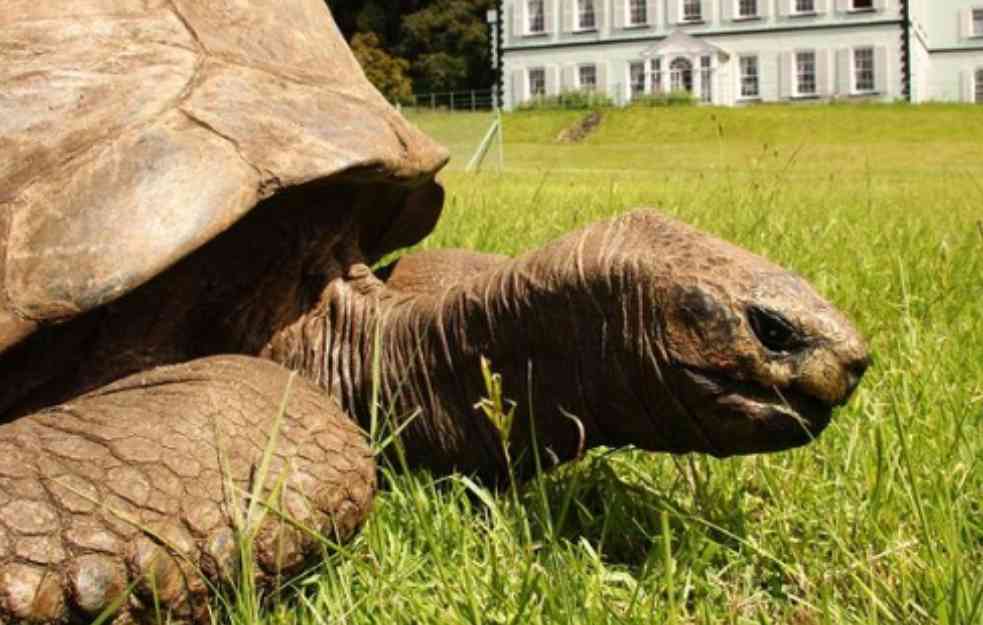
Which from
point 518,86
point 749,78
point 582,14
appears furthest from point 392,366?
point 582,14

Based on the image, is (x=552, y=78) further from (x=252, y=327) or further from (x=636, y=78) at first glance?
(x=252, y=327)

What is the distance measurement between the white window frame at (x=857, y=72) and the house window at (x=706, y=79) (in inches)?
173

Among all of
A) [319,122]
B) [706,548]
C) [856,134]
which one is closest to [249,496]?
[706,548]

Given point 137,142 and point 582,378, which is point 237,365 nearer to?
point 137,142

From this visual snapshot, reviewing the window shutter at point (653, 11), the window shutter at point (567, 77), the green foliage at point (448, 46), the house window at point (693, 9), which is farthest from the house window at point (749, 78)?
the green foliage at point (448, 46)

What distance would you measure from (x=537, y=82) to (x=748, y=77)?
7.19 meters

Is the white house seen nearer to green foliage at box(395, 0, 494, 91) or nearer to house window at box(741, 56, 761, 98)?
house window at box(741, 56, 761, 98)

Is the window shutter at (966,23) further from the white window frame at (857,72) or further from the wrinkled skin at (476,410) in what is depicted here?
the wrinkled skin at (476,410)

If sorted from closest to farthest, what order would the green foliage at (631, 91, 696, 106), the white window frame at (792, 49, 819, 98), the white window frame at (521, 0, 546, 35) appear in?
the green foliage at (631, 91, 696, 106), the white window frame at (792, 49, 819, 98), the white window frame at (521, 0, 546, 35)

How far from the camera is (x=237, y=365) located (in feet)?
6.13

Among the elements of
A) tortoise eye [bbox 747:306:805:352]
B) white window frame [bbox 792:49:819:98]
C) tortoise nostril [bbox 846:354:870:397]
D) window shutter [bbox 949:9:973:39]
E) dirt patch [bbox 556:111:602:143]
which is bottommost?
tortoise nostril [bbox 846:354:870:397]

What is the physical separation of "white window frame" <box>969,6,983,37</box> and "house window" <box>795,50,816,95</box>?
681cm

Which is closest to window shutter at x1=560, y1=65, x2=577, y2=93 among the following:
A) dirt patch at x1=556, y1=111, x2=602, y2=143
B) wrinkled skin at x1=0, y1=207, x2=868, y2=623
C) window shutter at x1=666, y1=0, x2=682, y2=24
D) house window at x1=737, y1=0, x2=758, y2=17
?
window shutter at x1=666, y1=0, x2=682, y2=24

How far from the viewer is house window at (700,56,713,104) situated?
3891 cm
